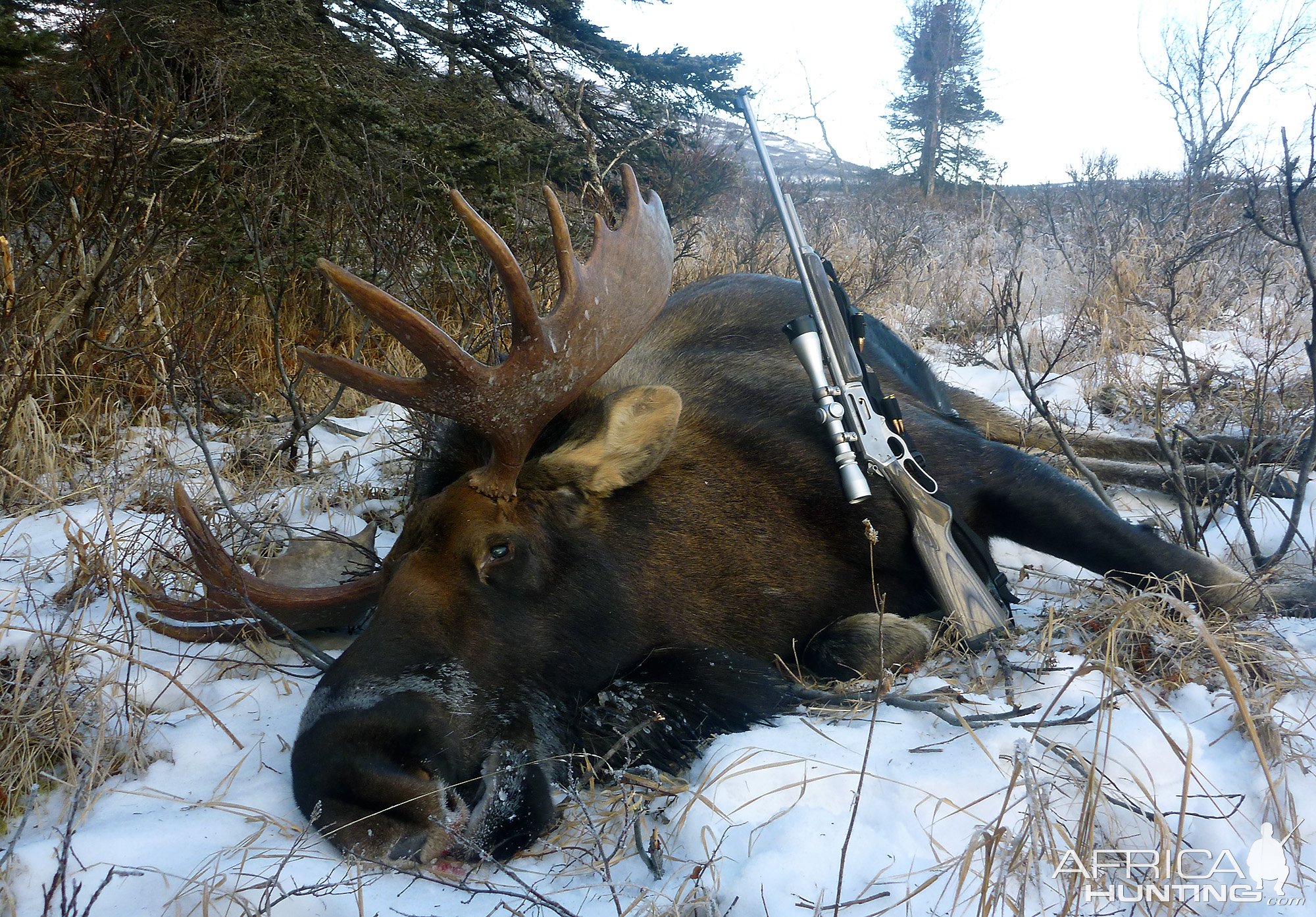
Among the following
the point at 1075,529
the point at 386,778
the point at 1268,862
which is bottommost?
the point at 386,778

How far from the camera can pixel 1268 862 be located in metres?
1.63

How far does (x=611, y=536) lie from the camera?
2.56 metres

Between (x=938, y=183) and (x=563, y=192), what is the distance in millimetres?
22279

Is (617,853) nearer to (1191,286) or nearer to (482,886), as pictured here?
(482,886)

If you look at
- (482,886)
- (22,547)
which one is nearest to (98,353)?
(22,547)

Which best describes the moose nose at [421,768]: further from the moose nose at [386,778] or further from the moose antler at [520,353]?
the moose antler at [520,353]

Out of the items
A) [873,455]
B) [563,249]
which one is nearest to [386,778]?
[563,249]

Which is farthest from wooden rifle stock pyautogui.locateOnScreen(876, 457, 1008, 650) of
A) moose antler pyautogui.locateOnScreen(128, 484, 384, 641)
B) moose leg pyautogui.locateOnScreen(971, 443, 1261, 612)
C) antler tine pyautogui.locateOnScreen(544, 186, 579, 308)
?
moose antler pyautogui.locateOnScreen(128, 484, 384, 641)

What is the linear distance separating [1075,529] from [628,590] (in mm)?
1533

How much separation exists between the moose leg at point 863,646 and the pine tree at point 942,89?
28.2m

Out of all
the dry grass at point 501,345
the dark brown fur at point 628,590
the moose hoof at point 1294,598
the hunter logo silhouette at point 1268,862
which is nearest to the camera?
the hunter logo silhouette at point 1268,862

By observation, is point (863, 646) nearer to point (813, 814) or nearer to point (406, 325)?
point (813, 814)

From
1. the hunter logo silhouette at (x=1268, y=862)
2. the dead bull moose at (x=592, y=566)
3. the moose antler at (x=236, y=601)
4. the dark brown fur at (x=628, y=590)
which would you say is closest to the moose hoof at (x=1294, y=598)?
the dead bull moose at (x=592, y=566)

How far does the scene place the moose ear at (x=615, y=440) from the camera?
2496 millimetres
